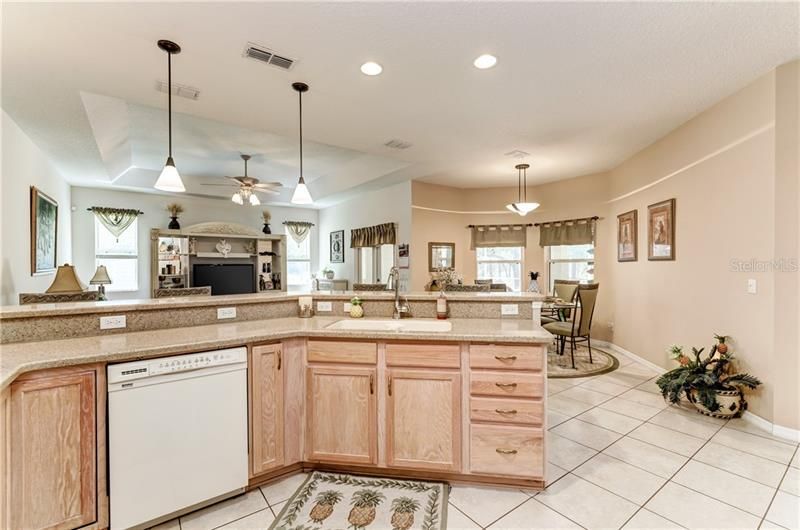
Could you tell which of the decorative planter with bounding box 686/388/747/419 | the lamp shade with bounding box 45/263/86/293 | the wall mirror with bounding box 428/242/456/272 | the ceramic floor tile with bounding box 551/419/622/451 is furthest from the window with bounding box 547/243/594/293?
the lamp shade with bounding box 45/263/86/293

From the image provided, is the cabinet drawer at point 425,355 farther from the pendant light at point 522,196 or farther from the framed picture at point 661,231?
the pendant light at point 522,196

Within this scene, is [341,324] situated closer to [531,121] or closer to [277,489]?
[277,489]

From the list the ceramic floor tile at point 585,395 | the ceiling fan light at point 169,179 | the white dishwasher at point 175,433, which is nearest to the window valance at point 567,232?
the ceramic floor tile at point 585,395

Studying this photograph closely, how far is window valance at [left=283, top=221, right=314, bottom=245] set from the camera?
8180mm

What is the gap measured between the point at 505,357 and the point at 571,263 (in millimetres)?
4725

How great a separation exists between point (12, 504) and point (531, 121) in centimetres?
441

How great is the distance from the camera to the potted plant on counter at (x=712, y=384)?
2898 millimetres

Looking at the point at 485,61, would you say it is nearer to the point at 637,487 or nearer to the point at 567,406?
the point at 637,487

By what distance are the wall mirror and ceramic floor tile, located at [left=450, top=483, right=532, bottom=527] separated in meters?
4.31

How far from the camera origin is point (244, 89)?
2.87 meters

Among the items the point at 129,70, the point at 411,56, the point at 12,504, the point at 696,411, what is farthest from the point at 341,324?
the point at 696,411

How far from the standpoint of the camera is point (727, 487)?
80.7 inches

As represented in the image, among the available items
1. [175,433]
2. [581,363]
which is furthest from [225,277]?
[581,363]

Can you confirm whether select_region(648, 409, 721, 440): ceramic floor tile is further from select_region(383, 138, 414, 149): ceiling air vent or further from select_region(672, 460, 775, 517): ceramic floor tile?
select_region(383, 138, 414, 149): ceiling air vent
